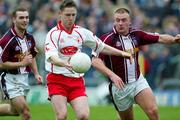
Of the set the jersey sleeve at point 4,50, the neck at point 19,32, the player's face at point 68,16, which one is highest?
the player's face at point 68,16

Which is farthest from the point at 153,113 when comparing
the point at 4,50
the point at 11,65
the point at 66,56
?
the point at 4,50

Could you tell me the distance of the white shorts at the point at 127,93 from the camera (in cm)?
1294

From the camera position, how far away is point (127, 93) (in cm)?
1299

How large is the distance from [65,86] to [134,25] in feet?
40.5

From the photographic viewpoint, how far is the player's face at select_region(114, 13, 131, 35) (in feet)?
42.1

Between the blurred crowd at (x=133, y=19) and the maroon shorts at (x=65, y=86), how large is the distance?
1019 centimetres

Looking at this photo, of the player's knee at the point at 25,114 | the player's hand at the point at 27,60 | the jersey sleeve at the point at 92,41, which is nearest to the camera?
the jersey sleeve at the point at 92,41

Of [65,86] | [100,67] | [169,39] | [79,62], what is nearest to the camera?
[79,62]

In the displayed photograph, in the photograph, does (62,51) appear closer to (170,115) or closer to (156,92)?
(170,115)

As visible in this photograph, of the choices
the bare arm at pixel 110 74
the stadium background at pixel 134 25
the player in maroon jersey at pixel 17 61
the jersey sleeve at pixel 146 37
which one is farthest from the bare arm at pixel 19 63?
the stadium background at pixel 134 25

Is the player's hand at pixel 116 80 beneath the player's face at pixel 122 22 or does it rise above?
beneath

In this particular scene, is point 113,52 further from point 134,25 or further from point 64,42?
point 134,25

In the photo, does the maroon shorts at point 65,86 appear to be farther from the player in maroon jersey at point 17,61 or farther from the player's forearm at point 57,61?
the player in maroon jersey at point 17,61

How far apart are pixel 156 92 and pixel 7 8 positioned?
651cm
